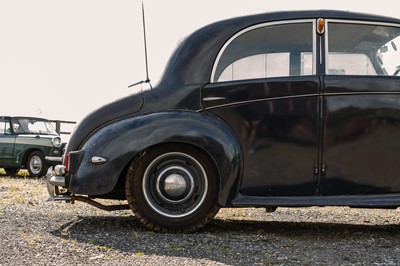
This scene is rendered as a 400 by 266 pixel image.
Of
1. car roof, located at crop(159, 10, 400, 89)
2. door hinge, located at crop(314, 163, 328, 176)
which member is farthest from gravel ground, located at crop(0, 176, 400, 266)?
car roof, located at crop(159, 10, 400, 89)

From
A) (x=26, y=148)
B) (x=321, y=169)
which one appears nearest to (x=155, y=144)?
(x=321, y=169)

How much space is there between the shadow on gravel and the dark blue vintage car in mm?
245

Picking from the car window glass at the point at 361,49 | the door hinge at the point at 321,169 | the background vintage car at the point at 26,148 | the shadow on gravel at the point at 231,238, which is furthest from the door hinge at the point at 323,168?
the background vintage car at the point at 26,148

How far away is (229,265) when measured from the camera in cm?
326

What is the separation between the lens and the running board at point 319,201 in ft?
14.1

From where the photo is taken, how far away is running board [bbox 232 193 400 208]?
4289mm

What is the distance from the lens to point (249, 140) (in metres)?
4.37

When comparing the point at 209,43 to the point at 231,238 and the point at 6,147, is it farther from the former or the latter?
the point at 6,147

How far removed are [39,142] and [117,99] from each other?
970 cm

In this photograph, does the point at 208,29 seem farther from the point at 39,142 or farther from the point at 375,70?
the point at 39,142

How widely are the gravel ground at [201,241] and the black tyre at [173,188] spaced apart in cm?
14

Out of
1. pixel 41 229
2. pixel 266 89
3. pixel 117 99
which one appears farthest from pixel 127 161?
pixel 266 89

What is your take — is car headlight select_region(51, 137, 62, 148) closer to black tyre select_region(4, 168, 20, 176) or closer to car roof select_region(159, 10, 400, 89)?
black tyre select_region(4, 168, 20, 176)

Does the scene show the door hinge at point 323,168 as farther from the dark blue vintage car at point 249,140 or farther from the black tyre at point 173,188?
the black tyre at point 173,188
